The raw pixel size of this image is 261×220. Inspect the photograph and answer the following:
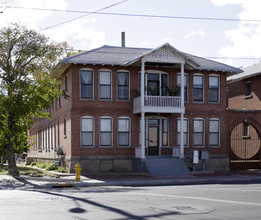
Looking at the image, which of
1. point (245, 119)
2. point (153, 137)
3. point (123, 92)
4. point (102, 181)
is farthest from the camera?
point (245, 119)

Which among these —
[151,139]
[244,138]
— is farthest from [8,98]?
[244,138]

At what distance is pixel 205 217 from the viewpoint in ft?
35.2

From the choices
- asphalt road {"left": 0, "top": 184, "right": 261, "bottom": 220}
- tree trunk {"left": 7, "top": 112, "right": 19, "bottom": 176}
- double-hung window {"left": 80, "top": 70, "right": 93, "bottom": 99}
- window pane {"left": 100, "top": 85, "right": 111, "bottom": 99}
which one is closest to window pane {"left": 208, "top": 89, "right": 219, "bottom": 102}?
window pane {"left": 100, "top": 85, "right": 111, "bottom": 99}

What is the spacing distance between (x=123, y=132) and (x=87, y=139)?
243 cm

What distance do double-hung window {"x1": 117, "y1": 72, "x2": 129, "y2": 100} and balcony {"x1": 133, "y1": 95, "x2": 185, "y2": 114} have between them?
1052 mm

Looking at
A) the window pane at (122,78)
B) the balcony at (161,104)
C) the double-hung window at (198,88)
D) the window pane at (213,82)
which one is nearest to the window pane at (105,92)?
the window pane at (122,78)

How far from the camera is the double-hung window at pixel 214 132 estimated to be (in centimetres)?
3172

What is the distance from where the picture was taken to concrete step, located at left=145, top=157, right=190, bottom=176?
2756 cm

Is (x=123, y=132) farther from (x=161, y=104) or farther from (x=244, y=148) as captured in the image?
(x=244, y=148)

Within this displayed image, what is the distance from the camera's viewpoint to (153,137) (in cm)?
3056

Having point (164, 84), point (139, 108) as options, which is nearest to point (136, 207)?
point (139, 108)

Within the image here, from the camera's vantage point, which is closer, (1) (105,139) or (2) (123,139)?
(1) (105,139)

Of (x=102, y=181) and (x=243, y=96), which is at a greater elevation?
(x=243, y=96)

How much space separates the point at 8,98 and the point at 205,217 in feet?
52.0
